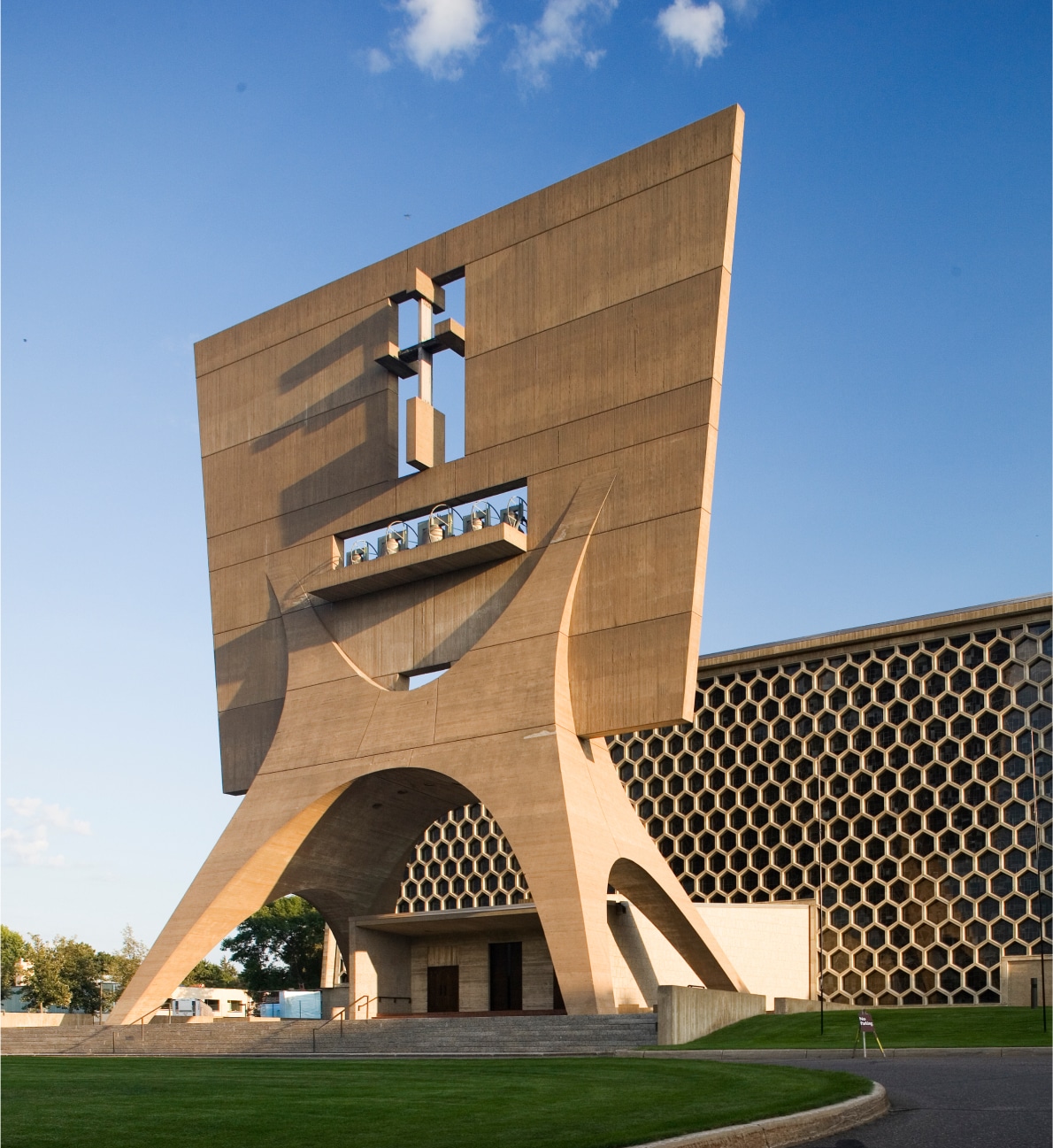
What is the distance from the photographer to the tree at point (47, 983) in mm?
57062

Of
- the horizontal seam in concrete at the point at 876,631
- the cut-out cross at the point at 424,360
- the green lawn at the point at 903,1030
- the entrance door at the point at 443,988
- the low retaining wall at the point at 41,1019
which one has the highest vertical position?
the cut-out cross at the point at 424,360

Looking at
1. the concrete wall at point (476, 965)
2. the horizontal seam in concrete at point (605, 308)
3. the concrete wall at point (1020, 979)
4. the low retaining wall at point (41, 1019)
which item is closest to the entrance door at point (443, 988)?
the concrete wall at point (476, 965)

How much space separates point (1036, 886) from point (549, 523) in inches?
690

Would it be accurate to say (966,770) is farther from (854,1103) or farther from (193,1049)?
(854,1103)

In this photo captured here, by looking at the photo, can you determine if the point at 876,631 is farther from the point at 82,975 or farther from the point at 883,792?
the point at 82,975

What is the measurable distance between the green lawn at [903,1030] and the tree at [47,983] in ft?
143

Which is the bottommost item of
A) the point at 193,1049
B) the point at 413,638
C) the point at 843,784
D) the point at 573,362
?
the point at 193,1049

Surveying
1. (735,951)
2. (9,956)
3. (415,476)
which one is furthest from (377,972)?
(9,956)

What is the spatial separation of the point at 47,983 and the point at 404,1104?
177ft

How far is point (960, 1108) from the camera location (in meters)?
9.28

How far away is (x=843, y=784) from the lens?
38.0m

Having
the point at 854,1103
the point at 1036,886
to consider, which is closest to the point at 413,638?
the point at 1036,886

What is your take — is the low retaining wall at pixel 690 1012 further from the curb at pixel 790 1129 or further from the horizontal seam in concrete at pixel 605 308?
the horizontal seam in concrete at pixel 605 308

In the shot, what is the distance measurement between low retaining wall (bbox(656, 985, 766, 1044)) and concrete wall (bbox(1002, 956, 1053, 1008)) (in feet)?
42.9
